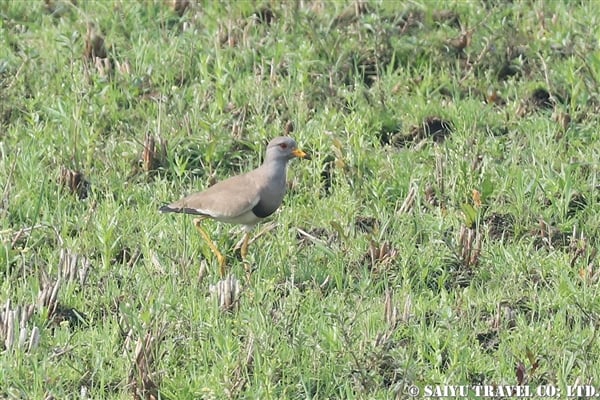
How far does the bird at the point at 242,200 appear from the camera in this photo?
852 cm

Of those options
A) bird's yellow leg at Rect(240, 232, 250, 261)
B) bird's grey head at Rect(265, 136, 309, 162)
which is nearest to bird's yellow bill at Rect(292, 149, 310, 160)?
bird's grey head at Rect(265, 136, 309, 162)

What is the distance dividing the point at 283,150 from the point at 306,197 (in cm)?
56

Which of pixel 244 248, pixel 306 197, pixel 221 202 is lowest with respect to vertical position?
pixel 306 197

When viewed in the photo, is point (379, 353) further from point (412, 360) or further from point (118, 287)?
point (118, 287)

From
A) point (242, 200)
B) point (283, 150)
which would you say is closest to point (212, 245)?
point (242, 200)

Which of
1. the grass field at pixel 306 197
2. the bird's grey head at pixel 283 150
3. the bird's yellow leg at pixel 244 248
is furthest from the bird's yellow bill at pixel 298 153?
the bird's yellow leg at pixel 244 248

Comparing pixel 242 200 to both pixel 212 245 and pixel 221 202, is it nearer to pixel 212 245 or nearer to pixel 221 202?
pixel 221 202

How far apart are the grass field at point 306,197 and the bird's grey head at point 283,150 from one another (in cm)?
42

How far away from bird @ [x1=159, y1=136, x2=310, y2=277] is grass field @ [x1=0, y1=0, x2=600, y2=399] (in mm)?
180

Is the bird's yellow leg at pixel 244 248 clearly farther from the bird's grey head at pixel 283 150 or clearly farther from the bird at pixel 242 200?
the bird's grey head at pixel 283 150

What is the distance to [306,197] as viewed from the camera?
372 inches

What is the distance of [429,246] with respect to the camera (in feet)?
28.8

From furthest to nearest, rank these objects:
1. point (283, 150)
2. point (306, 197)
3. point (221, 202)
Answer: point (306, 197) → point (283, 150) → point (221, 202)

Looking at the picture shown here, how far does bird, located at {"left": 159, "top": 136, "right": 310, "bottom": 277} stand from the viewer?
8523 mm
